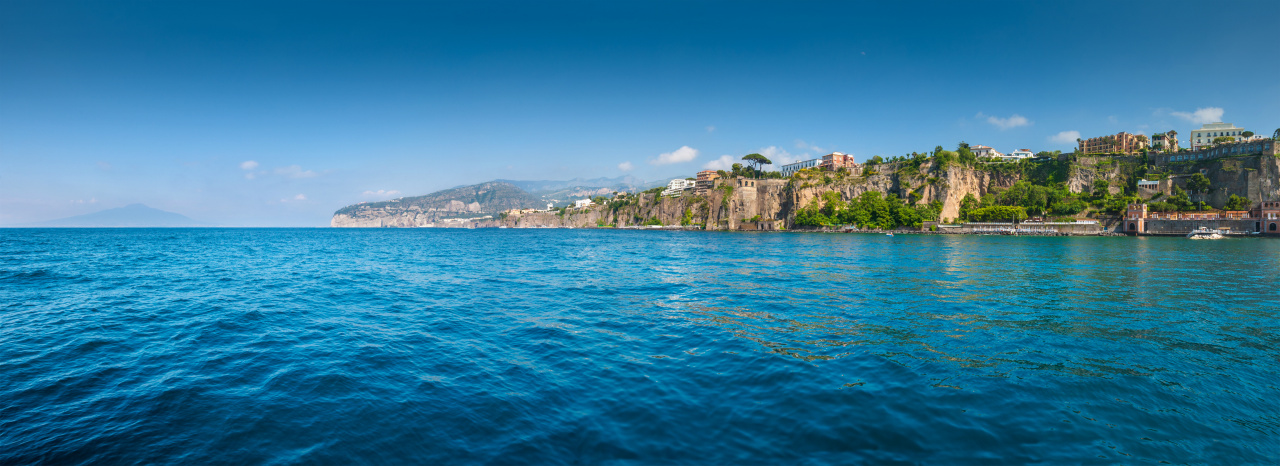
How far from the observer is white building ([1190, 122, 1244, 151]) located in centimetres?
10675

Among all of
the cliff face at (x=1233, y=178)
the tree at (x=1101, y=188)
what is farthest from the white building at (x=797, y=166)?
the cliff face at (x=1233, y=178)

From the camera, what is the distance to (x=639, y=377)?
7270mm

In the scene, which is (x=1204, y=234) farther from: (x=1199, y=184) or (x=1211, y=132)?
(x=1211, y=132)

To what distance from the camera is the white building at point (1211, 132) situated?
106750 mm

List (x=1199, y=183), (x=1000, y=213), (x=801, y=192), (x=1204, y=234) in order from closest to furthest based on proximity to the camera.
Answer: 1. (x=1204, y=234)
2. (x=1199, y=183)
3. (x=1000, y=213)
4. (x=801, y=192)

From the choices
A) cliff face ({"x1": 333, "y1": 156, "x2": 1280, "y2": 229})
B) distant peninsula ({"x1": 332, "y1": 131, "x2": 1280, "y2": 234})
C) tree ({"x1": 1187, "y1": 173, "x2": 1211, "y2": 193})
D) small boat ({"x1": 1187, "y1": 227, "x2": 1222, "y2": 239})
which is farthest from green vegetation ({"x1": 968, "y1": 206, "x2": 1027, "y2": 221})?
small boat ({"x1": 1187, "y1": 227, "x2": 1222, "y2": 239})

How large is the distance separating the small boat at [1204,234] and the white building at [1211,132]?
5765cm

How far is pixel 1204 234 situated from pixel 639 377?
96.6 metres

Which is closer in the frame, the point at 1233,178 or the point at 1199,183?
the point at 1233,178

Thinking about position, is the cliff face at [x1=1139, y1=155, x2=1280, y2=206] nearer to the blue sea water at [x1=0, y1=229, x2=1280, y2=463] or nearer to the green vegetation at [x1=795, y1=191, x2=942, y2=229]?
the green vegetation at [x1=795, y1=191, x2=942, y2=229]

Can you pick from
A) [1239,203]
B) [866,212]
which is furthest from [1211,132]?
[866,212]

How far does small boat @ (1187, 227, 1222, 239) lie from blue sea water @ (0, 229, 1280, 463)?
75597mm

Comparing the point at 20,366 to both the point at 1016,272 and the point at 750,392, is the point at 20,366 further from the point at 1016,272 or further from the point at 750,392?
the point at 1016,272

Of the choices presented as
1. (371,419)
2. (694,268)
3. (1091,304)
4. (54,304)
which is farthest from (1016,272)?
(54,304)
